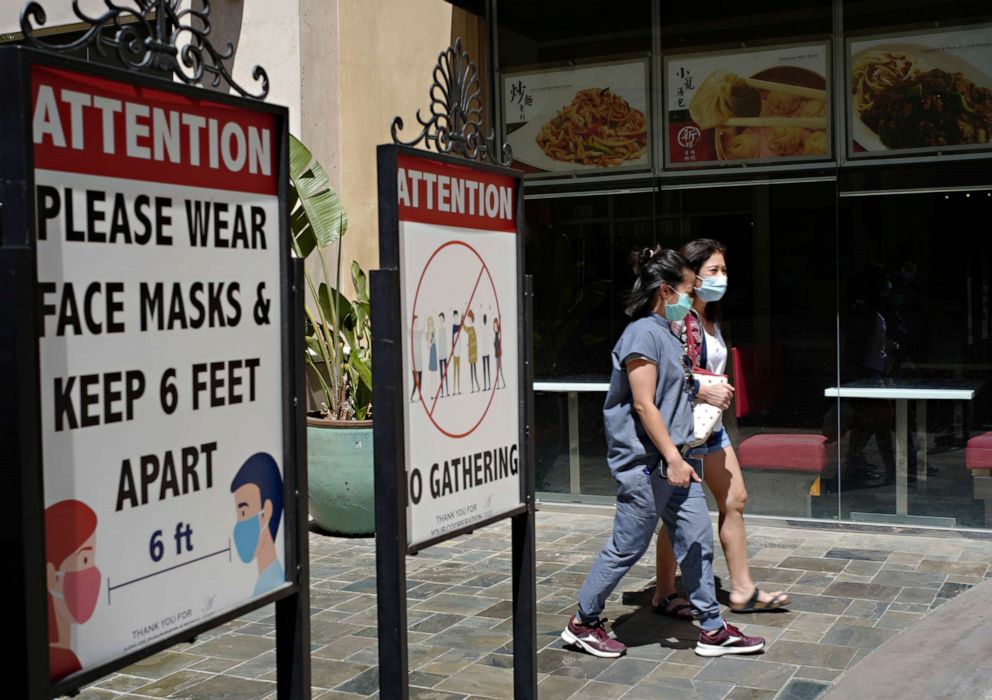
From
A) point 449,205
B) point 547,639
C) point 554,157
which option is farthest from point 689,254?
point 554,157

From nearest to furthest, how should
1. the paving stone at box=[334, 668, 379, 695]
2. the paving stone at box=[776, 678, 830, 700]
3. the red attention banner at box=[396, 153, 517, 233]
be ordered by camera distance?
the red attention banner at box=[396, 153, 517, 233] < the paving stone at box=[776, 678, 830, 700] < the paving stone at box=[334, 668, 379, 695]

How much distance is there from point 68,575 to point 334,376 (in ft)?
20.8

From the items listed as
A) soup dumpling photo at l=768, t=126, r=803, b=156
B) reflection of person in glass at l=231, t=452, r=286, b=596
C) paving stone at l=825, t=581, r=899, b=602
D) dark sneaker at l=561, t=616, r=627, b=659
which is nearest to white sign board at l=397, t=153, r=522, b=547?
reflection of person in glass at l=231, t=452, r=286, b=596

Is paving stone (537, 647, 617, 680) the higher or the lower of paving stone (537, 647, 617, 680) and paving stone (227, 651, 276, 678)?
the higher

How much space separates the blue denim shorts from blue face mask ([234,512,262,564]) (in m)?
3.40

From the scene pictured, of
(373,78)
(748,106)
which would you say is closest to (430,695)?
(748,106)

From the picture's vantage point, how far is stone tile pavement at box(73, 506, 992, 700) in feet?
17.1

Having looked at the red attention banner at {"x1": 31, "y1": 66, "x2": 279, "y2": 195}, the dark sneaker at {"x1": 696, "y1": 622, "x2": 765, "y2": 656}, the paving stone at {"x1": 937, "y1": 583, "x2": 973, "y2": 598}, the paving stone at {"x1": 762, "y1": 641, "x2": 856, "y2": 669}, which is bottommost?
the paving stone at {"x1": 762, "y1": 641, "x2": 856, "y2": 669}

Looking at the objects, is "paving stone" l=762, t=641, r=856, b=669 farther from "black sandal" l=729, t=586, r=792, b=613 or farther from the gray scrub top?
the gray scrub top

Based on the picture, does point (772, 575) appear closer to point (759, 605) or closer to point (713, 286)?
point (759, 605)

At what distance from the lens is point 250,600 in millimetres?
2885

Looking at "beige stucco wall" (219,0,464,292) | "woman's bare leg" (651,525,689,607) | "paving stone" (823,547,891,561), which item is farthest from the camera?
"beige stucco wall" (219,0,464,292)

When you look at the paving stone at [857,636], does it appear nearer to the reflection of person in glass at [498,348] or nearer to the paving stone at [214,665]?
the reflection of person in glass at [498,348]

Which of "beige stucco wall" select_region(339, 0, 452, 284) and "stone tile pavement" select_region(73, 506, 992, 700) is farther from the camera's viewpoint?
"beige stucco wall" select_region(339, 0, 452, 284)
